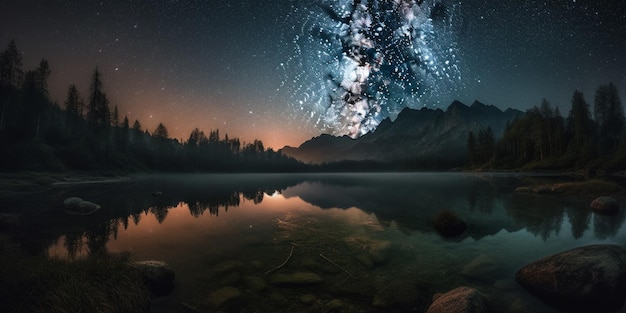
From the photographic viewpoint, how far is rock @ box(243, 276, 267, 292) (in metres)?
10.2

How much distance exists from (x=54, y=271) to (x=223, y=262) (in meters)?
6.26

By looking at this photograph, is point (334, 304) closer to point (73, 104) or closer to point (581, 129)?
point (581, 129)

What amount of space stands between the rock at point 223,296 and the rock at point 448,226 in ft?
47.3

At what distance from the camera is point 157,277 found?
966 cm

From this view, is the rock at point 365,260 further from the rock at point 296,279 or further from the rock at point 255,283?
the rock at point 255,283

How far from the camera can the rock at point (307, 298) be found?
9.11m

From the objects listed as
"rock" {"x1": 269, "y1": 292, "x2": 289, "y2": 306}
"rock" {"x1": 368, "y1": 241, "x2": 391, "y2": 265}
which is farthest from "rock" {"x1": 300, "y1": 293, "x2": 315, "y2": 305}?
"rock" {"x1": 368, "y1": 241, "x2": 391, "y2": 265}

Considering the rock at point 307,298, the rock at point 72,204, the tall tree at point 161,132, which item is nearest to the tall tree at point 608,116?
the rock at point 307,298

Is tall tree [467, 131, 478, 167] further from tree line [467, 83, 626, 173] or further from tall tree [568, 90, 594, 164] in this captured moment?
tall tree [568, 90, 594, 164]

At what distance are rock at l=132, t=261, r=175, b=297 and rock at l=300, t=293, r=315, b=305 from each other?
5.00 meters

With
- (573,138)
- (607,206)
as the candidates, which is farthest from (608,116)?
(607,206)

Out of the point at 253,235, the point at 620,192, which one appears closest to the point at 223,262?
the point at 253,235

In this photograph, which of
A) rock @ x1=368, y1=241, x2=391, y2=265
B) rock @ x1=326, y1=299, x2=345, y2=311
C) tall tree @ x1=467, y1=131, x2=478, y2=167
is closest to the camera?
rock @ x1=326, y1=299, x2=345, y2=311

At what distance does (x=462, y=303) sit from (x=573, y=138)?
10275 centimetres
